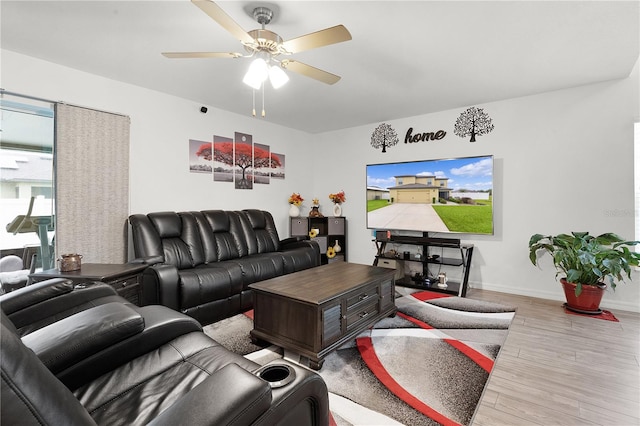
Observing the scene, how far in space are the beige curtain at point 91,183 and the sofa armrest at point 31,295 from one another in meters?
1.41

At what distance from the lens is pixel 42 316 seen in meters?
1.63

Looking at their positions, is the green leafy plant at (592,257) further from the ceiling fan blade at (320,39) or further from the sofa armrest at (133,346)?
the sofa armrest at (133,346)

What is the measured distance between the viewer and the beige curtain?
2.90 metres

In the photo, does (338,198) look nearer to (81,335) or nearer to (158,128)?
(158,128)

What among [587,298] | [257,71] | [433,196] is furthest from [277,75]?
[587,298]

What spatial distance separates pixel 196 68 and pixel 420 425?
11.0 feet

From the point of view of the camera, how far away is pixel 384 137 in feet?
16.1

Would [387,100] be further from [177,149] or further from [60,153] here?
[60,153]

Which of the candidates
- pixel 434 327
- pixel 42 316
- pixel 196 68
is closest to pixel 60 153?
pixel 196 68

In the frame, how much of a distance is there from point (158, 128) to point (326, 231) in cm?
289

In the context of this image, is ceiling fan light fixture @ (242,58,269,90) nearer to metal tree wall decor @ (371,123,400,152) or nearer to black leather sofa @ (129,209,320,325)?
black leather sofa @ (129,209,320,325)

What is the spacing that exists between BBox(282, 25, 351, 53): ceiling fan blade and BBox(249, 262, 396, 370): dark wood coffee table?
5.47 feet

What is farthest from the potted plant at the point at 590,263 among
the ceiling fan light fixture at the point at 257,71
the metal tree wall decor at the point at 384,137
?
the ceiling fan light fixture at the point at 257,71

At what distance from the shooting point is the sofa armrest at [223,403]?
2.57 feet
